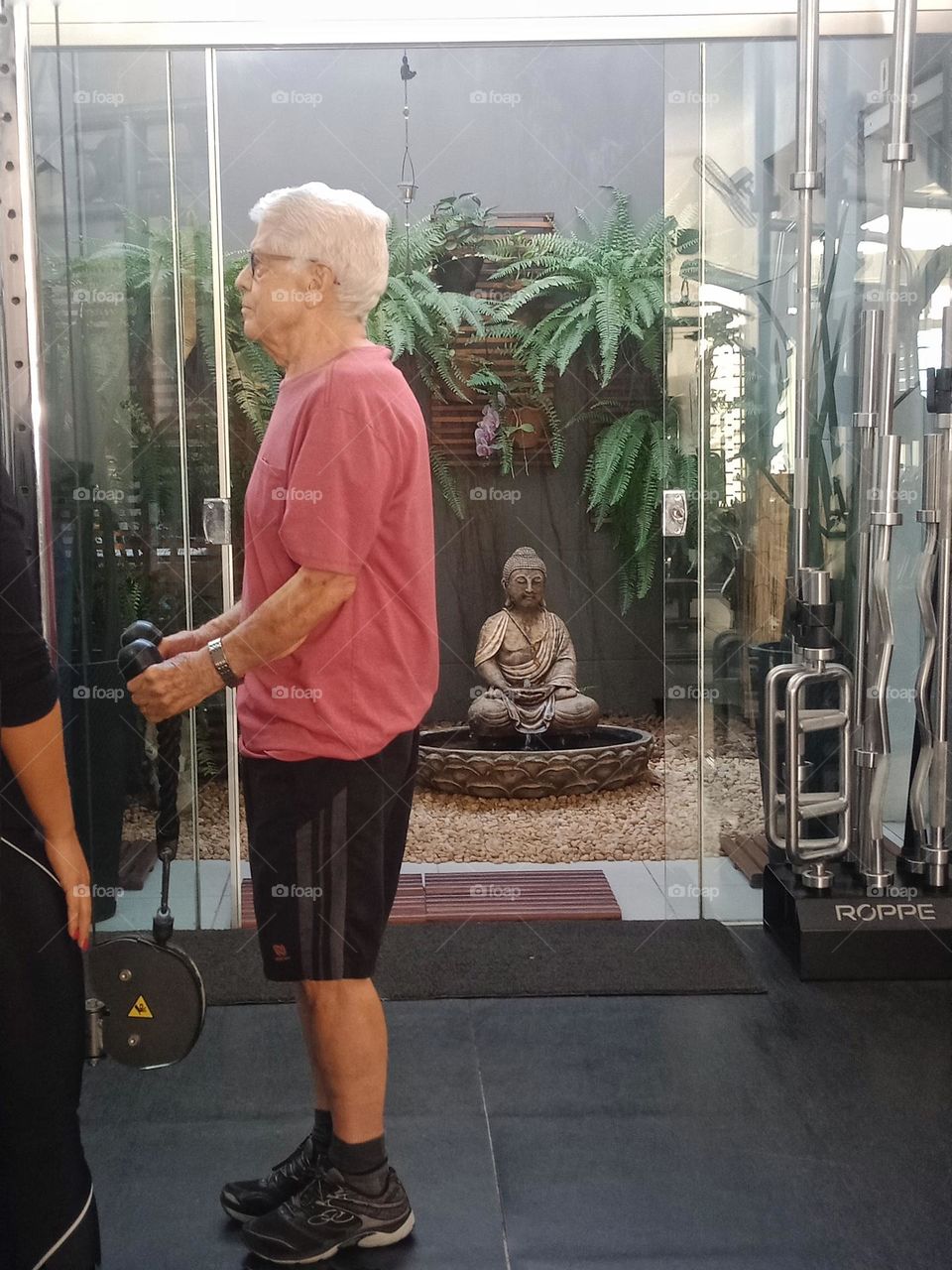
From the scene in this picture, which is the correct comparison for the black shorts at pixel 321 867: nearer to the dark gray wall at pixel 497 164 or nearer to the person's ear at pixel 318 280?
the person's ear at pixel 318 280

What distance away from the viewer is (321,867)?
1.68 meters

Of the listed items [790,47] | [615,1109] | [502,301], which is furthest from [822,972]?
[502,301]

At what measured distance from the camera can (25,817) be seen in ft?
4.12

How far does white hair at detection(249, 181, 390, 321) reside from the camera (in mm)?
1720

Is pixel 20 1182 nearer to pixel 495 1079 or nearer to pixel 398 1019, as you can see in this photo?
pixel 495 1079

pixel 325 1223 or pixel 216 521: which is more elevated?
pixel 216 521
